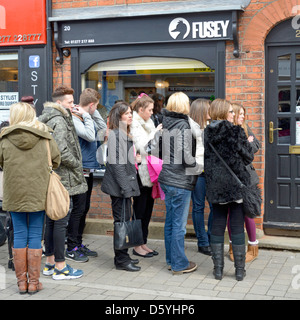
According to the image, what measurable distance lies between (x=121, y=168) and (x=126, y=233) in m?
0.72

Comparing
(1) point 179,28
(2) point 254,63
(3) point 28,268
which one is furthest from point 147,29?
(3) point 28,268

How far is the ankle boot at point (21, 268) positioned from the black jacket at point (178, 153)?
1.65 meters

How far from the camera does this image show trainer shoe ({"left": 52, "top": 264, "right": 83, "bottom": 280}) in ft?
19.8

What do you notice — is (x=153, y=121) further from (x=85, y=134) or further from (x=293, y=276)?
(x=293, y=276)

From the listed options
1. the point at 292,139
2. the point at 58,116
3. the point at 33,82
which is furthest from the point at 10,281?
the point at 292,139

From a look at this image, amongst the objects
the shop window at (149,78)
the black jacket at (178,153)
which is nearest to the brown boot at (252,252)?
the black jacket at (178,153)

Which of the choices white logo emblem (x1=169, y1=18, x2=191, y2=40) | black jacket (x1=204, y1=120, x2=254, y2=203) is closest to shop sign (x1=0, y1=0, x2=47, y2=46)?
white logo emblem (x1=169, y1=18, x2=191, y2=40)

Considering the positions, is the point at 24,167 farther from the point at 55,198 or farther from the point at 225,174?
the point at 225,174

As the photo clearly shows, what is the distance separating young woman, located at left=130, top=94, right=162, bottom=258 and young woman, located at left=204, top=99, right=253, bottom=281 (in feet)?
2.60

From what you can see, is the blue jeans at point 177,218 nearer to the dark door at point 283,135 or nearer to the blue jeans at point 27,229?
the blue jeans at point 27,229

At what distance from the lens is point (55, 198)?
5.53 meters

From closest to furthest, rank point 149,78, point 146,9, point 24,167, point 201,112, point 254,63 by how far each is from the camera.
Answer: point 24,167 → point 201,112 → point 254,63 → point 146,9 → point 149,78

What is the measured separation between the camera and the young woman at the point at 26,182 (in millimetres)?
5406

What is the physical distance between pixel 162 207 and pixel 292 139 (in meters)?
2.00
